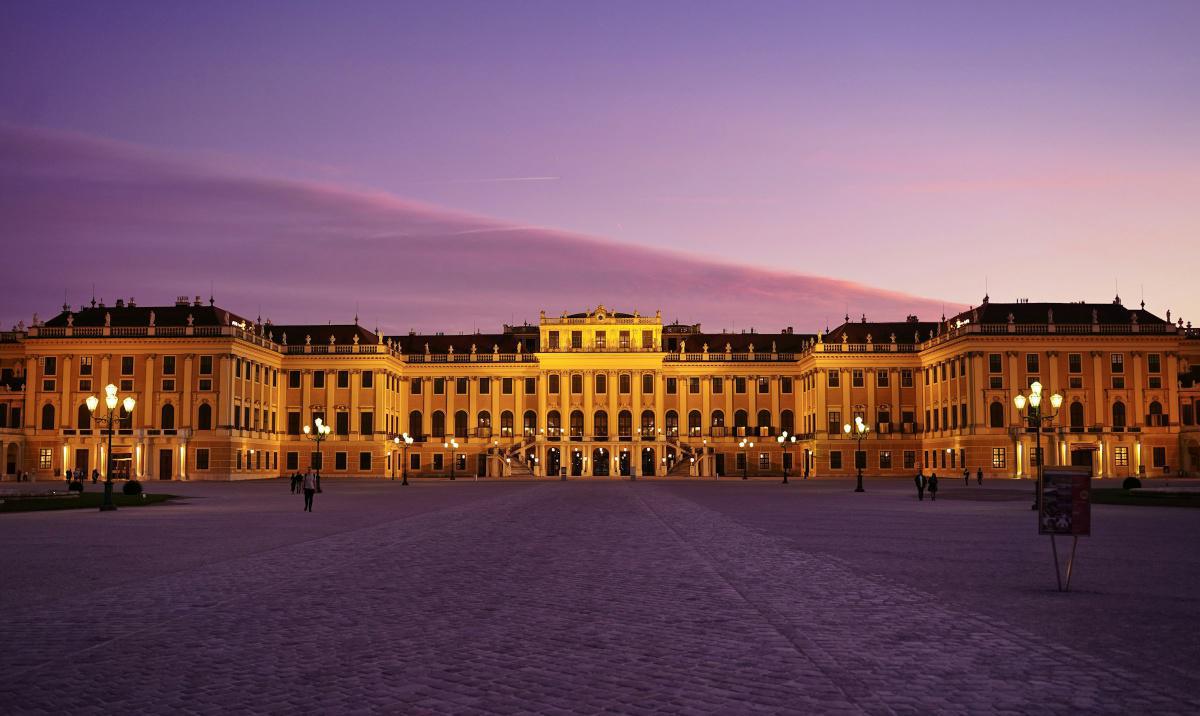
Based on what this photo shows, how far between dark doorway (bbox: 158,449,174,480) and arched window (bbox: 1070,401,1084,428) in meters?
69.5

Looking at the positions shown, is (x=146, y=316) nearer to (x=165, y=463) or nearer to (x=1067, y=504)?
(x=165, y=463)

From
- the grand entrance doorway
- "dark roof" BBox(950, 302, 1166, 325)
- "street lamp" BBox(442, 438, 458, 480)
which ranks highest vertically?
"dark roof" BBox(950, 302, 1166, 325)

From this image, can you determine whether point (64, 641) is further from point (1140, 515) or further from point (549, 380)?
point (549, 380)

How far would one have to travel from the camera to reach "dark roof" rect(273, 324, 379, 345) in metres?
107

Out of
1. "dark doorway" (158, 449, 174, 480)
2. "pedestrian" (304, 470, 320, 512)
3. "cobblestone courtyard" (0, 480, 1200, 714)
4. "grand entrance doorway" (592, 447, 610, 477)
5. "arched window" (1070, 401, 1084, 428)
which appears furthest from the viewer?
"grand entrance doorway" (592, 447, 610, 477)

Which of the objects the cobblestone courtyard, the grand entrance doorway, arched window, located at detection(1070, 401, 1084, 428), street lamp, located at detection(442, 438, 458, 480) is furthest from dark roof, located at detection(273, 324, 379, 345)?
the cobblestone courtyard

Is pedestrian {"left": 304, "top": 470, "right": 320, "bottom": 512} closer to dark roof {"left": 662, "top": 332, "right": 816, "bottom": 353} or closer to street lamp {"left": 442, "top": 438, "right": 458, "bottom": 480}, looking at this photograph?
street lamp {"left": 442, "top": 438, "right": 458, "bottom": 480}

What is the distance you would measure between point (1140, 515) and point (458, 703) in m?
28.4

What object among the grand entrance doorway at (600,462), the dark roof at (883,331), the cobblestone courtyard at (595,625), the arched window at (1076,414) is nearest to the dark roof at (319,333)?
the grand entrance doorway at (600,462)

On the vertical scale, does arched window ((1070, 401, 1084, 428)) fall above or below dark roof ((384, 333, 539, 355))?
below

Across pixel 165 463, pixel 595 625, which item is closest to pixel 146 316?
pixel 165 463

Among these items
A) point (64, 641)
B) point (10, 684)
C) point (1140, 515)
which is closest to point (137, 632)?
point (64, 641)

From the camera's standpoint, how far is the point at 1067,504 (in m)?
13.1

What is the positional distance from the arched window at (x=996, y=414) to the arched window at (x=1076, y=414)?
556 centimetres
